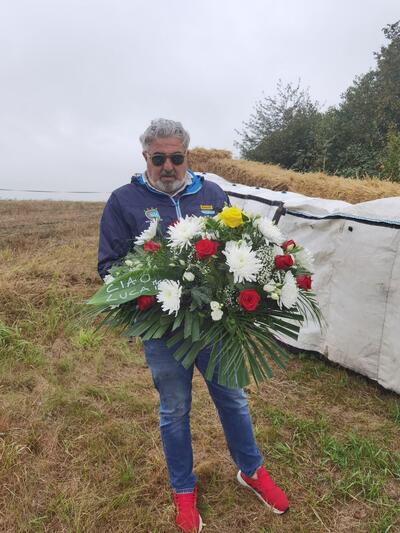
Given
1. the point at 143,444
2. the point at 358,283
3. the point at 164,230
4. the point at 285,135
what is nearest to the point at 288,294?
the point at 164,230

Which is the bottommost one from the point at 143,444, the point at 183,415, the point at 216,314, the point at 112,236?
the point at 143,444

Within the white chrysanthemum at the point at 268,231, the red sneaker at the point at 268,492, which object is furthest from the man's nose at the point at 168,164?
the red sneaker at the point at 268,492

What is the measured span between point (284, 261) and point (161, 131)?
86cm

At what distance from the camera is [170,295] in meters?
1.64

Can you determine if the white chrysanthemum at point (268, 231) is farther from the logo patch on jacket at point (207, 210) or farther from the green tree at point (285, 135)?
the green tree at point (285, 135)

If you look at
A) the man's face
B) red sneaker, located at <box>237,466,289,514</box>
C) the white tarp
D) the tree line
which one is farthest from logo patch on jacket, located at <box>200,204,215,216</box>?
the tree line

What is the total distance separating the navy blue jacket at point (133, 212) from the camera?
2.08 m

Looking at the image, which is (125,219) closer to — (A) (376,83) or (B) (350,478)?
(B) (350,478)

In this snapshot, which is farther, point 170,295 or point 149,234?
point 149,234

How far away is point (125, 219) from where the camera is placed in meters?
2.09

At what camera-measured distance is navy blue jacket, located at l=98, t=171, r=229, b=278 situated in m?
2.08

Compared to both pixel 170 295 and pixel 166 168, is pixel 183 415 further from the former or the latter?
pixel 166 168

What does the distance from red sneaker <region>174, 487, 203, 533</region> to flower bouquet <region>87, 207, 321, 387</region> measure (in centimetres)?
76

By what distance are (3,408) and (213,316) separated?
2114 mm
